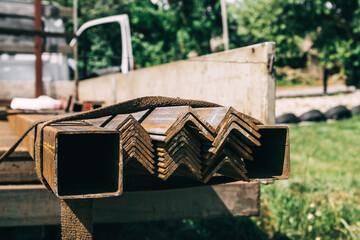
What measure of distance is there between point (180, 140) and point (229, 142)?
182 mm

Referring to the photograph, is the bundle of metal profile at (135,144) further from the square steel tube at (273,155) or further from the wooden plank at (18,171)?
the wooden plank at (18,171)

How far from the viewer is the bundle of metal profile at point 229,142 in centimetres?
158

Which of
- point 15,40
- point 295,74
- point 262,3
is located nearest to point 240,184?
point 15,40

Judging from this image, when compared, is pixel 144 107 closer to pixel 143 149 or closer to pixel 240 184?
pixel 143 149

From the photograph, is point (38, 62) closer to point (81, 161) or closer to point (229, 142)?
point (81, 161)

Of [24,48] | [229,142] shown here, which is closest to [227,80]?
[229,142]

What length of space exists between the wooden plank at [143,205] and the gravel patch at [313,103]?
1227cm

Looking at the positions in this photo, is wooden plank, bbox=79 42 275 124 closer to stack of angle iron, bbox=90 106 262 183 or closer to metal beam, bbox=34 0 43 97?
stack of angle iron, bbox=90 106 262 183

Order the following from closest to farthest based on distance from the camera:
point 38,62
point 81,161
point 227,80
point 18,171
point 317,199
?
point 81,161
point 18,171
point 227,80
point 317,199
point 38,62

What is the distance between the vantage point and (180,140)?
63.0 inches

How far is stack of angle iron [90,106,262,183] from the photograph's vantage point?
1.57 meters

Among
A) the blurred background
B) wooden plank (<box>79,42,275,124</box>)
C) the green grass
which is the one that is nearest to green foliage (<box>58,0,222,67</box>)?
the blurred background

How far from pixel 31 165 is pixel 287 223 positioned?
256 centimetres

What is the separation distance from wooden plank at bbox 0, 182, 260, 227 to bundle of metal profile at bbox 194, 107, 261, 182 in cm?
74
